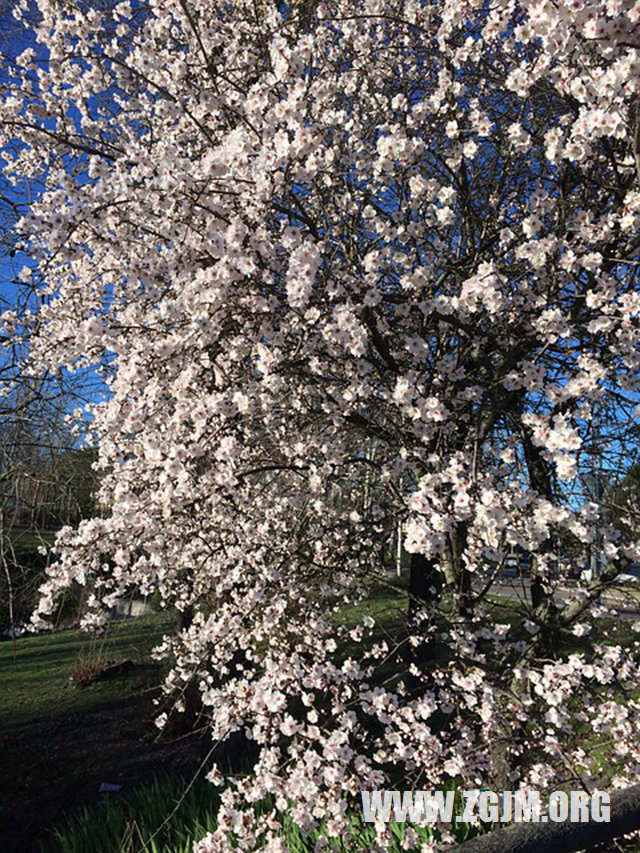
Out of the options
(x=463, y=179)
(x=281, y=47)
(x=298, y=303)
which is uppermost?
(x=463, y=179)

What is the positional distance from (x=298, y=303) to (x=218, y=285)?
14.8 inches

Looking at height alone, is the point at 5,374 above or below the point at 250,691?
above

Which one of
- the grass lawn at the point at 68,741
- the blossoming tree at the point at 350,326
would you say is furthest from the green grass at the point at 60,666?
the blossoming tree at the point at 350,326

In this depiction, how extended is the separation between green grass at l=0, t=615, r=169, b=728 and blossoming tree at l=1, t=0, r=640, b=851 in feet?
13.5

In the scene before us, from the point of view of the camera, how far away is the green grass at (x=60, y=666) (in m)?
8.27

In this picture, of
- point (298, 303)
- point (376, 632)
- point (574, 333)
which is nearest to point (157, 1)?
point (298, 303)

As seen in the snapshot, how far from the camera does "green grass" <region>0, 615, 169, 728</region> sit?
827 centimetres

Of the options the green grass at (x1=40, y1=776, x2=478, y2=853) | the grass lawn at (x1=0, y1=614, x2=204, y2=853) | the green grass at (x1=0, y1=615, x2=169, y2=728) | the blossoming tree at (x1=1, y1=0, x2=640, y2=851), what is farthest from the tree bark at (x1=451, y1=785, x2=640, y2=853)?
the green grass at (x1=0, y1=615, x2=169, y2=728)

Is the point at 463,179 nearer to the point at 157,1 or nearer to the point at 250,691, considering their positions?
the point at 157,1

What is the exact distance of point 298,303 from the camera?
262cm

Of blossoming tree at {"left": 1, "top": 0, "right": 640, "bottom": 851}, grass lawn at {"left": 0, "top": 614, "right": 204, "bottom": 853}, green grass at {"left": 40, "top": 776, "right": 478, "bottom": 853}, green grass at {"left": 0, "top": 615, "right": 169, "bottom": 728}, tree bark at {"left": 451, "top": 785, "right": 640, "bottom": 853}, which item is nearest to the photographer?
tree bark at {"left": 451, "top": 785, "right": 640, "bottom": 853}

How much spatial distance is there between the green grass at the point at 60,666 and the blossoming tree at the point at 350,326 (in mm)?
4114

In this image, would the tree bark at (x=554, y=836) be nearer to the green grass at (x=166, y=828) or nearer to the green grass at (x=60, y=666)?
the green grass at (x=166, y=828)

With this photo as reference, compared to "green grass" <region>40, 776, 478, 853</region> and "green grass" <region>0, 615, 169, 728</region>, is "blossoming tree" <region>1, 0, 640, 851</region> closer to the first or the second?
"green grass" <region>40, 776, 478, 853</region>
